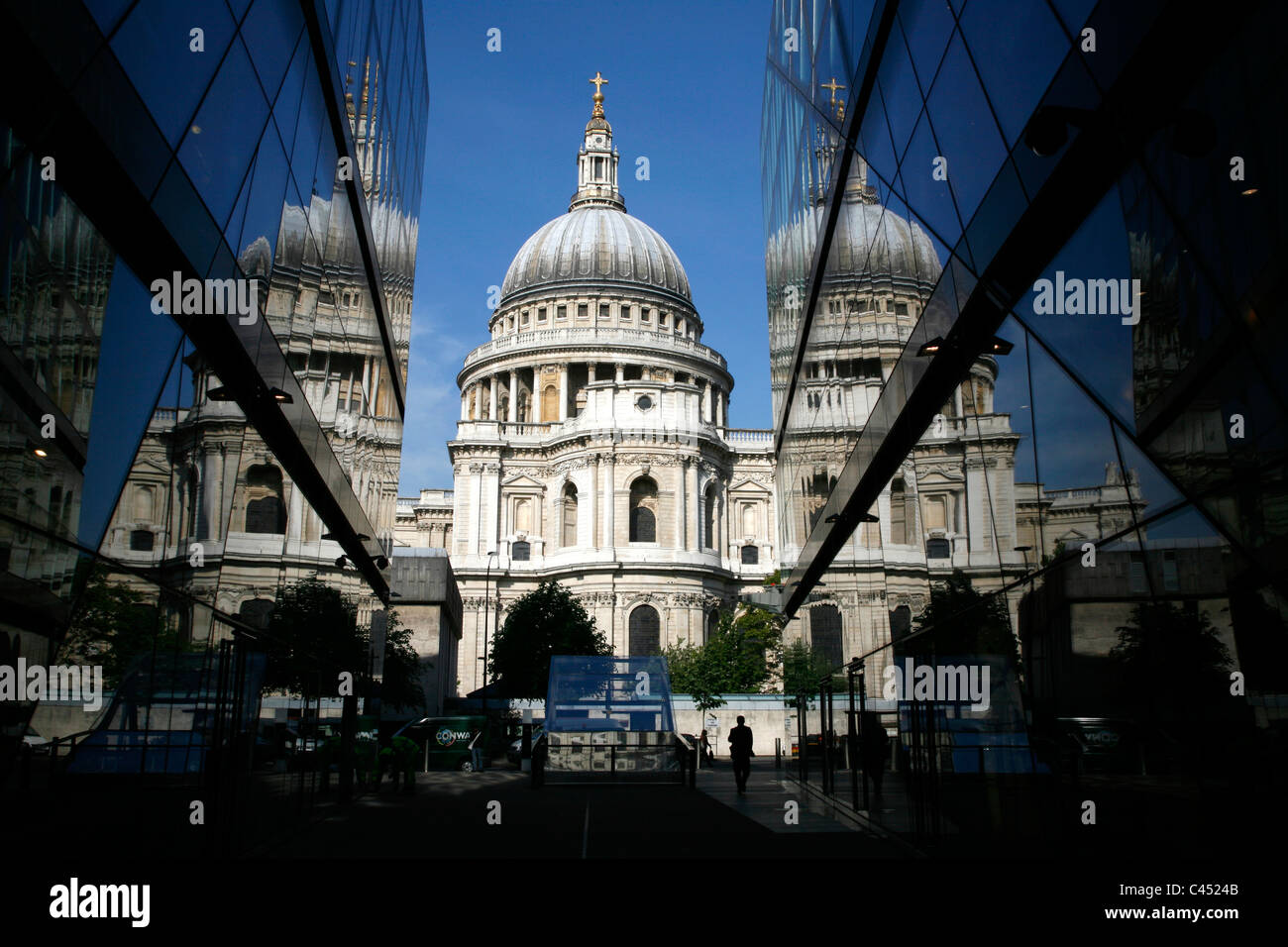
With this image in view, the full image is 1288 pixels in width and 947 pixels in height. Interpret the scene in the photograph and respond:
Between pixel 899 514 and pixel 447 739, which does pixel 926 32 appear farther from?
pixel 447 739

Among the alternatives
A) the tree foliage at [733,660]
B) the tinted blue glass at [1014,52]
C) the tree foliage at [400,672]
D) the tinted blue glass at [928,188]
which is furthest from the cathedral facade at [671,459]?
the tree foliage at [400,672]

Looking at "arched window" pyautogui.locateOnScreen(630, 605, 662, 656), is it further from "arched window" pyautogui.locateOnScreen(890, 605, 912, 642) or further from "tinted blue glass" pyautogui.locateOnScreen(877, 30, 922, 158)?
"tinted blue glass" pyautogui.locateOnScreen(877, 30, 922, 158)

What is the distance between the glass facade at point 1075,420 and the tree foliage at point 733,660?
47545mm

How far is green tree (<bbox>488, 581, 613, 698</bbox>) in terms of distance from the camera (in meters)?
61.1

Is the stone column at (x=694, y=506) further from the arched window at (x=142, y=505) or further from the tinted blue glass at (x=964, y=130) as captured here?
the arched window at (x=142, y=505)

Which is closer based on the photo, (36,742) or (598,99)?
(36,742)

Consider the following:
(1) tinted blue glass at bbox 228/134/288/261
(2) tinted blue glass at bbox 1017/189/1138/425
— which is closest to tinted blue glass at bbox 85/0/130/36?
(1) tinted blue glass at bbox 228/134/288/261

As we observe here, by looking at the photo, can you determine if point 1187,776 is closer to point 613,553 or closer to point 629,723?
point 629,723

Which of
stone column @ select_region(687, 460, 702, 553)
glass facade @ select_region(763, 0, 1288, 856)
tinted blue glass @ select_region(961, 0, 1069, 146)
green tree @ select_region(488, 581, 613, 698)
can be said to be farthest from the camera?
stone column @ select_region(687, 460, 702, 553)

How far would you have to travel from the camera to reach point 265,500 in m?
13.9

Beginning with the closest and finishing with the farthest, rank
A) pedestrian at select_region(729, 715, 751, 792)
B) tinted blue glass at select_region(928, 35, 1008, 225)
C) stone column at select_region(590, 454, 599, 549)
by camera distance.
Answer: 1. tinted blue glass at select_region(928, 35, 1008, 225)
2. pedestrian at select_region(729, 715, 751, 792)
3. stone column at select_region(590, 454, 599, 549)

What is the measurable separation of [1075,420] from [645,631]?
68273mm

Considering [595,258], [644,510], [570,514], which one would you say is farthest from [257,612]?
[595,258]

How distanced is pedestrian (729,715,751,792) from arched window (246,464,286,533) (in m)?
11.2
